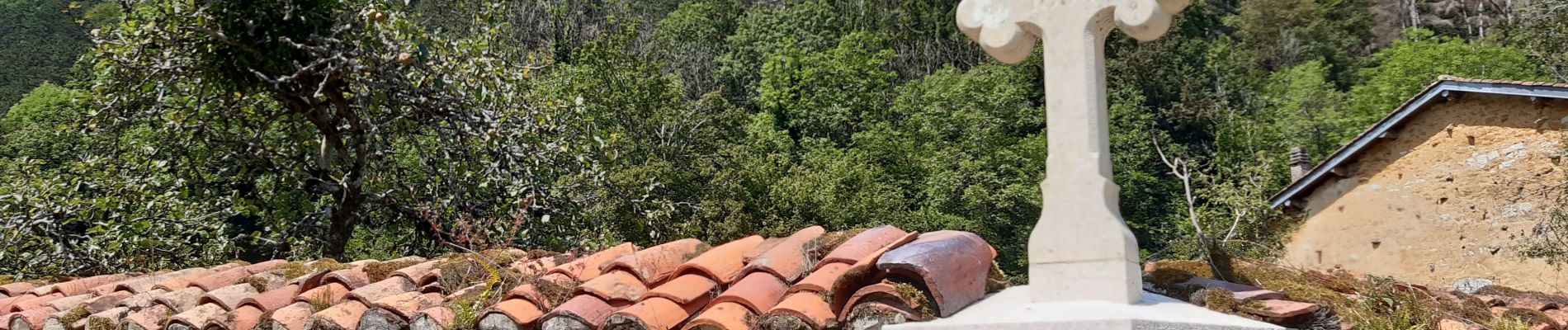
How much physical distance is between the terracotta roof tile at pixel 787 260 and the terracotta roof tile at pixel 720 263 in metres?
0.09

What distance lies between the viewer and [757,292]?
A: 4055 mm

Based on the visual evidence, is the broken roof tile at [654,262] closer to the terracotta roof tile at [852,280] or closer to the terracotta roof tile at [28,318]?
the terracotta roof tile at [852,280]

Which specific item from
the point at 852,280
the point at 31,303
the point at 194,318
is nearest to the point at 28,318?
the point at 31,303

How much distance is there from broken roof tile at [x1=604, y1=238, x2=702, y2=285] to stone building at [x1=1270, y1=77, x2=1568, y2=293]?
44.8ft

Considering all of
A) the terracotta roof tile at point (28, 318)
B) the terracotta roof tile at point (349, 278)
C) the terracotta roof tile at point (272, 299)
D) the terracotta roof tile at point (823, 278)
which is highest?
the terracotta roof tile at point (823, 278)

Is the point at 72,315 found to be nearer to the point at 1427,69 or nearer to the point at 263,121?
the point at 263,121

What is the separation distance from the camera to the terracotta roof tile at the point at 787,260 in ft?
14.0

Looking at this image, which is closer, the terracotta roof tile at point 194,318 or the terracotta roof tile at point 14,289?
the terracotta roof tile at point 194,318

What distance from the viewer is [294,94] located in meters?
8.38

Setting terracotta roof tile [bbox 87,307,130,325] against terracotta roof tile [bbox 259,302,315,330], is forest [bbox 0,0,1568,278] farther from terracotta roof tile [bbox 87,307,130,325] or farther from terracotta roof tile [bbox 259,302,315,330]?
terracotta roof tile [bbox 87,307,130,325]

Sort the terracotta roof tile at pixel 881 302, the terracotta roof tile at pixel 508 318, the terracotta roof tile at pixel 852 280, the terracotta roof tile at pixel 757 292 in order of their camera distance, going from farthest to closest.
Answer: the terracotta roof tile at pixel 508 318, the terracotta roof tile at pixel 757 292, the terracotta roof tile at pixel 852 280, the terracotta roof tile at pixel 881 302

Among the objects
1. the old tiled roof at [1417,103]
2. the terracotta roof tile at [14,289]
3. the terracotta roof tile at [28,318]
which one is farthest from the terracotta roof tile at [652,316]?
the old tiled roof at [1417,103]

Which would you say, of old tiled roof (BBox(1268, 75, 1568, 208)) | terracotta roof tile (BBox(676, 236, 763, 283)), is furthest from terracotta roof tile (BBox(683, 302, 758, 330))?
old tiled roof (BBox(1268, 75, 1568, 208))

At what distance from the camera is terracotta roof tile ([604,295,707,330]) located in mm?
4004
